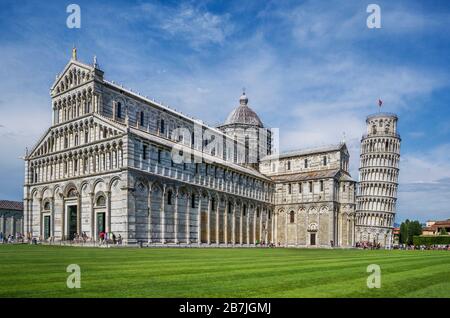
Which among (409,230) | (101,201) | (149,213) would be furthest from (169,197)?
(409,230)

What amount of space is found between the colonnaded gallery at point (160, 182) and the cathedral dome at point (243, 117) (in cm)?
687

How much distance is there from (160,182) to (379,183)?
69.6 metres

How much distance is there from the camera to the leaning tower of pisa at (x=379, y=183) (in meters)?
102

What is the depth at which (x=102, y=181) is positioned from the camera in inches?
1857

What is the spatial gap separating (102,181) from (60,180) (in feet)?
25.6

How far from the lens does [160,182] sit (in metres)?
48.4

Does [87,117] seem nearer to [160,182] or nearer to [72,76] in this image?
[72,76]

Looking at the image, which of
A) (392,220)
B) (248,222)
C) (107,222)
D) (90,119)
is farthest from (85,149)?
(392,220)

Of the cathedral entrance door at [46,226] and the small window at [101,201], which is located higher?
the small window at [101,201]

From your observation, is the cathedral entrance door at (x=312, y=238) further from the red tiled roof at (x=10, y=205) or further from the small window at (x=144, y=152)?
the red tiled roof at (x=10, y=205)

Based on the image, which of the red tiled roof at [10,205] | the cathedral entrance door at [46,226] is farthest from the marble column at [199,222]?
the red tiled roof at [10,205]
